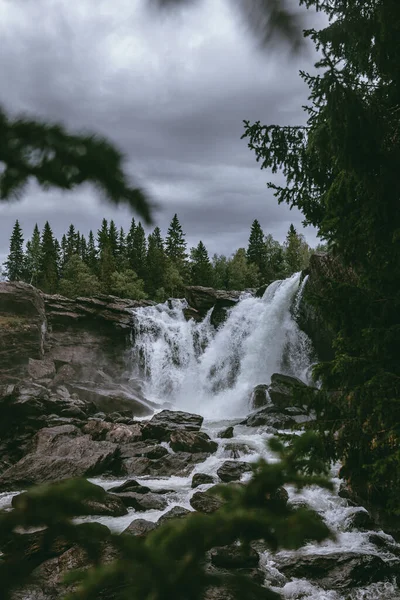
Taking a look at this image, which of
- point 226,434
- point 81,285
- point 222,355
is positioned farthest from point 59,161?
point 81,285

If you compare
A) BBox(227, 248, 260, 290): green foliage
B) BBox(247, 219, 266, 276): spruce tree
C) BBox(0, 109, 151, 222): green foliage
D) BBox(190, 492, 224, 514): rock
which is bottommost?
BBox(190, 492, 224, 514): rock

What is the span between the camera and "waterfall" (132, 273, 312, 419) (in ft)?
102

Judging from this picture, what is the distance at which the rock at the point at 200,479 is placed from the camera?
13.6m

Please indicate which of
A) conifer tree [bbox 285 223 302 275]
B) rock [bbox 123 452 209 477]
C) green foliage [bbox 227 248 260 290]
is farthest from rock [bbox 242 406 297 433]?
conifer tree [bbox 285 223 302 275]

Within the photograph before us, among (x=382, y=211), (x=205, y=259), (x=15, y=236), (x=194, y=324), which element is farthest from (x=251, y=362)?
(x=205, y=259)

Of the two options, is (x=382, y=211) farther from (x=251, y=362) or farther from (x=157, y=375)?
(x=157, y=375)

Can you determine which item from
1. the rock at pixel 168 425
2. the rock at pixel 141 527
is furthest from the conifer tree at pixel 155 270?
the rock at pixel 141 527

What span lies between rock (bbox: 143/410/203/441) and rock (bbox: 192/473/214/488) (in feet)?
16.0

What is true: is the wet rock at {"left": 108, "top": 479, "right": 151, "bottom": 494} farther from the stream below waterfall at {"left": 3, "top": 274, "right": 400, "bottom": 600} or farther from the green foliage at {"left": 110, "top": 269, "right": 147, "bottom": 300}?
the green foliage at {"left": 110, "top": 269, "right": 147, "bottom": 300}

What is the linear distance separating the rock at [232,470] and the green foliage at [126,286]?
44190 millimetres

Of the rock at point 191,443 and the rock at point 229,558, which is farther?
the rock at point 191,443

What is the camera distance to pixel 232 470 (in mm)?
13828

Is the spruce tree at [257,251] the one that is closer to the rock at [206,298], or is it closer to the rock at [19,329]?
the rock at [206,298]

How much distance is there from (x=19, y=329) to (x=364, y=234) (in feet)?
88.7
